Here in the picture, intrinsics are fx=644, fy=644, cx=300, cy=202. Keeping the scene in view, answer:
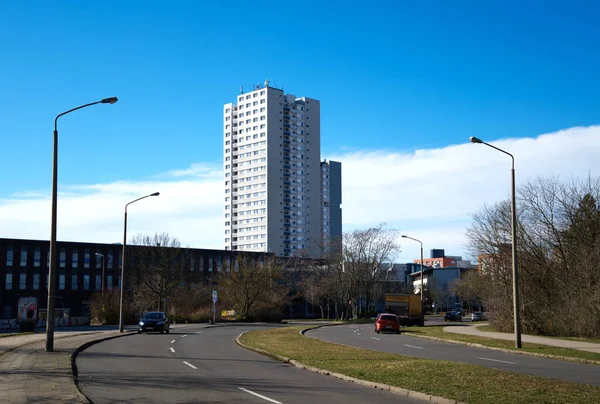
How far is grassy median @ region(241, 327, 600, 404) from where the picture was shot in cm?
1268

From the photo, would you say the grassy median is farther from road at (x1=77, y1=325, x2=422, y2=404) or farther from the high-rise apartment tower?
the high-rise apartment tower

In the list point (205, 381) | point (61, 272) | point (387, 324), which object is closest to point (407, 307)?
point (387, 324)

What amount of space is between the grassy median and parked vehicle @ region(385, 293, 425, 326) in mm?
42149

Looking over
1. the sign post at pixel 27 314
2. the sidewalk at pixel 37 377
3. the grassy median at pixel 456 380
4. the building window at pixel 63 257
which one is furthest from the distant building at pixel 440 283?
the sidewalk at pixel 37 377

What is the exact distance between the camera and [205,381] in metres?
15.9

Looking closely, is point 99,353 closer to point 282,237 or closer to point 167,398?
point 167,398

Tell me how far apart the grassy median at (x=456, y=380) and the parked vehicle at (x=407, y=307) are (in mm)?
42149

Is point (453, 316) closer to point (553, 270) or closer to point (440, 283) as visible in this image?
point (553, 270)

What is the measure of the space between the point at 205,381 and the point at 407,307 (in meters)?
50.3

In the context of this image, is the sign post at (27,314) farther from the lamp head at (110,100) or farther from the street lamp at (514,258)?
the street lamp at (514,258)

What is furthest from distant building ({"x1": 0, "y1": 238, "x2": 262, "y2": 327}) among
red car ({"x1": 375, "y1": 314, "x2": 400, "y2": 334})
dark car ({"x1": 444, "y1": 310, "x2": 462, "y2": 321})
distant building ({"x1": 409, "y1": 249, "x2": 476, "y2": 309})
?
distant building ({"x1": 409, "y1": 249, "x2": 476, "y2": 309})

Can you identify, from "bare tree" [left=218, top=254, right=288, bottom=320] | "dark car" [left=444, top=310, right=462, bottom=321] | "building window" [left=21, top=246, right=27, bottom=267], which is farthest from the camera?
"building window" [left=21, top=246, right=27, bottom=267]

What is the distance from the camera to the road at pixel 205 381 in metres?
13.1

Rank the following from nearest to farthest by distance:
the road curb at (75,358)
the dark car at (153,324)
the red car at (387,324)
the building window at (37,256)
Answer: the road curb at (75,358)
the dark car at (153,324)
the red car at (387,324)
the building window at (37,256)
